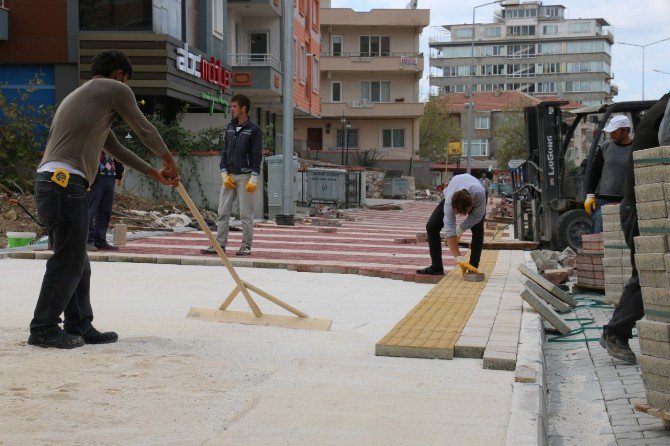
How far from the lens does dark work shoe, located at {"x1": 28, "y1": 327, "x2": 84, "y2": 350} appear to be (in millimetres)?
5746

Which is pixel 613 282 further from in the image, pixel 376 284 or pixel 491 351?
pixel 491 351

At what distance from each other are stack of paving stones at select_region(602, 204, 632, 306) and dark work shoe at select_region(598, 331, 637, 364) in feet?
8.24

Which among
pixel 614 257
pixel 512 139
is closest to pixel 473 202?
pixel 614 257

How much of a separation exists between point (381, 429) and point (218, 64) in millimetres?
24867

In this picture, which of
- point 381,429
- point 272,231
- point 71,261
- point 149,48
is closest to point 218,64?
point 149,48

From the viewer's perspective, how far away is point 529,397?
4.78 m

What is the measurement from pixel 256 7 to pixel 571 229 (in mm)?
19090

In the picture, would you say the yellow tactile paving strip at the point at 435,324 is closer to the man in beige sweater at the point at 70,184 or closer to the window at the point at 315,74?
the man in beige sweater at the point at 70,184

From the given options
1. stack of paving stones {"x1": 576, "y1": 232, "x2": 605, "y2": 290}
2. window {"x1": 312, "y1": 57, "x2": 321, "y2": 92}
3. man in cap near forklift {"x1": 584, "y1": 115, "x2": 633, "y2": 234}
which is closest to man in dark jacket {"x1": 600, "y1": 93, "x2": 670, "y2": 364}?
stack of paving stones {"x1": 576, "y1": 232, "x2": 605, "y2": 290}

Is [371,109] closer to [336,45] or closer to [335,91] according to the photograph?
[335,91]

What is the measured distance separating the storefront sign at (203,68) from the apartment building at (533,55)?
11509 cm

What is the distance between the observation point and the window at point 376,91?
6600cm

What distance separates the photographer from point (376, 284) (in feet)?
32.9

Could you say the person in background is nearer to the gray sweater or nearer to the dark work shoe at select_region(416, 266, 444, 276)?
the dark work shoe at select_region(416, 266, 444, 276)
